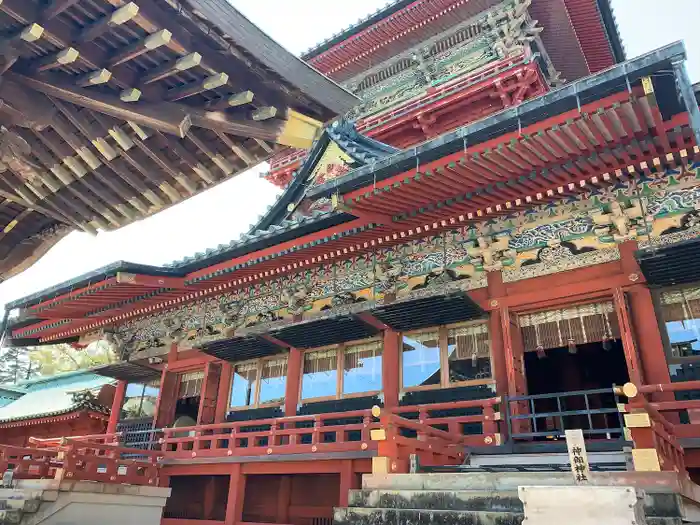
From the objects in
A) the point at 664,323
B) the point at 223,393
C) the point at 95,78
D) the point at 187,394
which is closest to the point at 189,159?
the point at 95,78

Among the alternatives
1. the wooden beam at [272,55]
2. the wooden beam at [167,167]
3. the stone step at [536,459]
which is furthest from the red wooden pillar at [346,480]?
the wooden beam at [272,55]

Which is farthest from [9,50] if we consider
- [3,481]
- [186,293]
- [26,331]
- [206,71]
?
[26,331]

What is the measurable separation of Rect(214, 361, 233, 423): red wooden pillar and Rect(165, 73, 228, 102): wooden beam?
10.7 metres

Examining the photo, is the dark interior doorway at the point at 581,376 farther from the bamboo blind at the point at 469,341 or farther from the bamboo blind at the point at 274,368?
the bamboo blind at the point at 274,368

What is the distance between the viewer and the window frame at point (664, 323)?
8.00m

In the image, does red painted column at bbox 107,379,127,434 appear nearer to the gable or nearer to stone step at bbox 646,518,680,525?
the gable

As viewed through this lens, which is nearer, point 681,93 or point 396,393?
point 681,93

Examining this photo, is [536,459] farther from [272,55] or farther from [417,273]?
[272,55]

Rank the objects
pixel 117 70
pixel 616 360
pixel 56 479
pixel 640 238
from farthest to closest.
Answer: pixel 616 360 → pixel 56 479 → pixel 640 238 → pixel 117 70

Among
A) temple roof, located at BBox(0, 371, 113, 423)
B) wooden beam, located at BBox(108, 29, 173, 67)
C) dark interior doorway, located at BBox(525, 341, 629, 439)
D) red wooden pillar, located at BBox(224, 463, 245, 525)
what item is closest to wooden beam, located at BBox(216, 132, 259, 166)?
wooden beam, located at BBox(108, 29, 173, 67)

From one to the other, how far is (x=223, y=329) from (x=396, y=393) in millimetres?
5491

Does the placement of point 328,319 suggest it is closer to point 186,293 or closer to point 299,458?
point 299,458

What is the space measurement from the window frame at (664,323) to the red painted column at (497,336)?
2368 millimetres

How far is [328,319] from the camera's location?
10.9 metres
